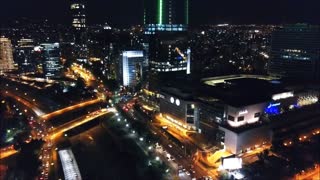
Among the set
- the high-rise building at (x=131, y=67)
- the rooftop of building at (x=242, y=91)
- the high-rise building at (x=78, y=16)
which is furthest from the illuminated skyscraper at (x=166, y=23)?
the high-rise building at (x=78, y=16)

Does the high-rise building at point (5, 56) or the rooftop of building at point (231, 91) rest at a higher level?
the high-rise building at point (5, 56)

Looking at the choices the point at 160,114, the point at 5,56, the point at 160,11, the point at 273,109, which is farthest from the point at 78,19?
the point at 273,109

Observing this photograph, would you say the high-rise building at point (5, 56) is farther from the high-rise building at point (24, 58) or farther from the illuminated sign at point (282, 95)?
the illuminated sign at point (282, 95)

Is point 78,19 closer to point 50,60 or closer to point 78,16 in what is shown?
point 78,16

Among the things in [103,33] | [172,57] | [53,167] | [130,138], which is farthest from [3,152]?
[103,33]

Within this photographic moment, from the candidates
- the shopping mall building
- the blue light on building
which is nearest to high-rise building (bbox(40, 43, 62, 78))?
the shopping mall building

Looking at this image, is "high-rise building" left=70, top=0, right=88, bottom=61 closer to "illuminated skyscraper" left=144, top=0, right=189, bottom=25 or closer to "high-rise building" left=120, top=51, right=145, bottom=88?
"illuminated skyscraper" left=144, top=0, right=189, bottom=25

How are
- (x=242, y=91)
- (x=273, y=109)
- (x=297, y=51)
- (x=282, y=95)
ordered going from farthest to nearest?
(x=297, y=51), (x=242, y=91), (x=282, y=95), (x=273, y=109)
